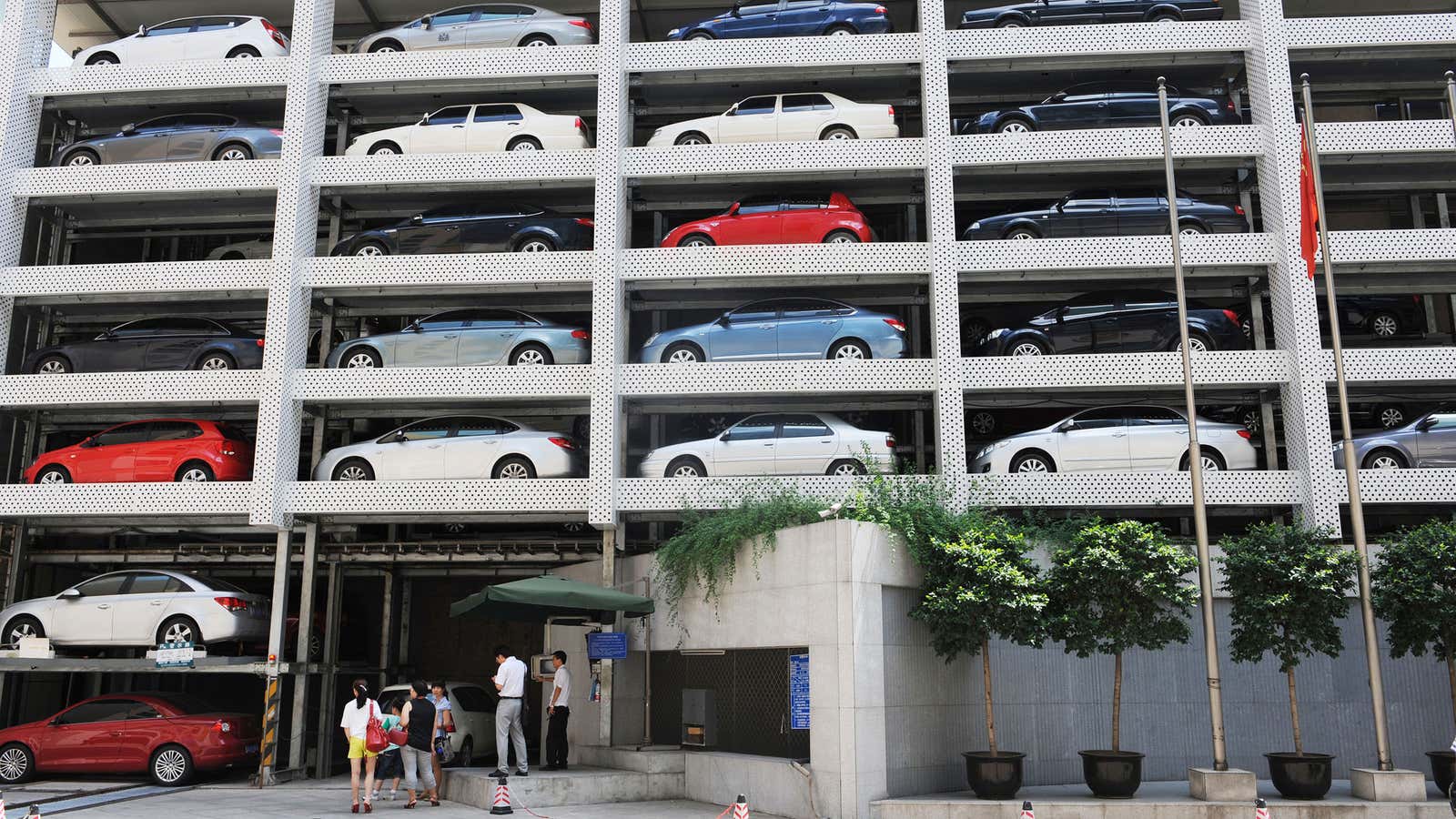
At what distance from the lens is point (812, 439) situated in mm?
18750

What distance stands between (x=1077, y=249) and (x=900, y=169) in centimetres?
338

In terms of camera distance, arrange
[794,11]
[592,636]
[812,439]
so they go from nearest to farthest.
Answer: [592,636]
[812,439]
[794,11]

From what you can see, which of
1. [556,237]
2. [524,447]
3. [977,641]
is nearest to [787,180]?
[556,237]

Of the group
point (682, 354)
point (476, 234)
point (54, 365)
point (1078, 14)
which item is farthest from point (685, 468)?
point (54, 365)

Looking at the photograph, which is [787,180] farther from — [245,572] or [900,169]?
[245,572]

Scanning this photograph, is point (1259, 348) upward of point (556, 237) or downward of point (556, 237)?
downward

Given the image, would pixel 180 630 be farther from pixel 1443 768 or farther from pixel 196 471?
pixel 1443 768

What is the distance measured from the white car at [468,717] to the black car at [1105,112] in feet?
43.8

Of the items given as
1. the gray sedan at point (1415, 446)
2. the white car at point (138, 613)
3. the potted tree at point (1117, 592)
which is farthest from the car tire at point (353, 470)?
the gray sedan at point (1415, 446)

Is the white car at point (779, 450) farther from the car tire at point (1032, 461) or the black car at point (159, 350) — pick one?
the black car at point (159, 350)

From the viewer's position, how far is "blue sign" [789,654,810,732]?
14.2m

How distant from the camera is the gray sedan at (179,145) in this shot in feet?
72.2

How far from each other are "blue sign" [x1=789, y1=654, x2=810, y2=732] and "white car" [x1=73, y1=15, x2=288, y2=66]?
16.1 m

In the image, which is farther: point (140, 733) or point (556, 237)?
point (556, 237)
